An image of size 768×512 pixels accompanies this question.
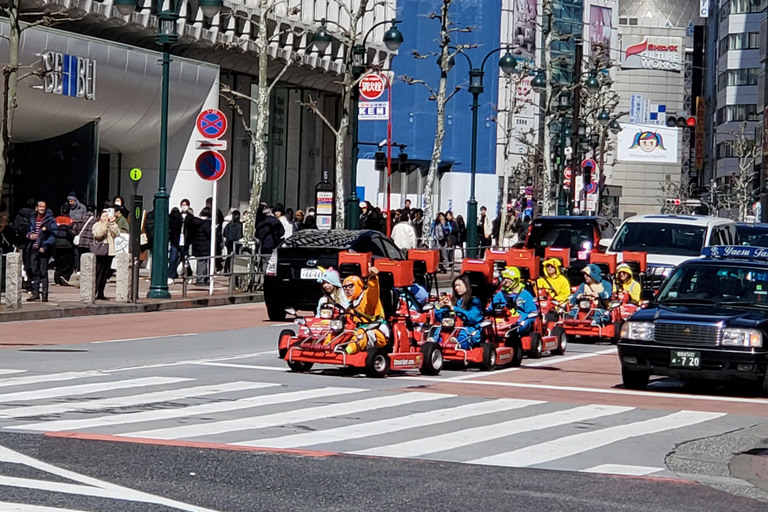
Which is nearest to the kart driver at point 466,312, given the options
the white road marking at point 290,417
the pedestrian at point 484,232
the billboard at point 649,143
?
the white road marking at point 290,417

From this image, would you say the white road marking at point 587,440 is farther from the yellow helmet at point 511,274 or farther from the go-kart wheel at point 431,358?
the yellow helmet at point 511,274

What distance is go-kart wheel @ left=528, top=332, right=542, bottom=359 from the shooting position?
21.2 meters

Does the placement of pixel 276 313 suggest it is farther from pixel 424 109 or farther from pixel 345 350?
pixel 424 109

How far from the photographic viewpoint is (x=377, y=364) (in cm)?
1767

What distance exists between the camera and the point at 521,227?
5962cm

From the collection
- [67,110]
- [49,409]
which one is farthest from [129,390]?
[67,110]

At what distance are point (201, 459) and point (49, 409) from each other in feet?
11.0

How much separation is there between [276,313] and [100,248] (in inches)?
146

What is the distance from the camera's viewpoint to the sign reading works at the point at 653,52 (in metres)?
164

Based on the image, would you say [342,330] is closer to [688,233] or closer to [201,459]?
[201,459]

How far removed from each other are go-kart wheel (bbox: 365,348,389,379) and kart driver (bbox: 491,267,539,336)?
3.30 meters

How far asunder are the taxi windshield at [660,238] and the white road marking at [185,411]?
14.3 meters

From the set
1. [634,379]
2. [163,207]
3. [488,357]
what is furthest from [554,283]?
[163,207]

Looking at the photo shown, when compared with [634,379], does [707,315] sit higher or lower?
higher
